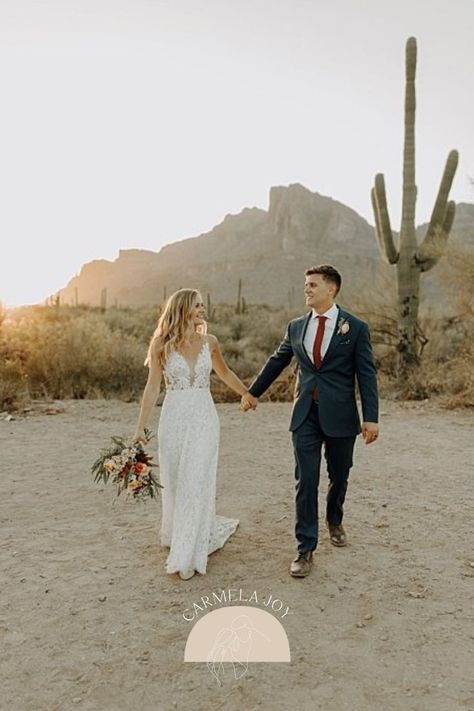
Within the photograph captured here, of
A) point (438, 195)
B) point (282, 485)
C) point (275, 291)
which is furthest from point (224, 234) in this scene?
point (282, 485)

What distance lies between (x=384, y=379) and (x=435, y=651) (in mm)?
10633

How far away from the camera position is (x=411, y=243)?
1430cm

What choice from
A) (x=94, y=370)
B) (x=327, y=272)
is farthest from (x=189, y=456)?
(x=94, y=370)

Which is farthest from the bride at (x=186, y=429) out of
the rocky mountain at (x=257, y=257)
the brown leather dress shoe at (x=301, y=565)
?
the rocky mountain at (x=257, y=257)

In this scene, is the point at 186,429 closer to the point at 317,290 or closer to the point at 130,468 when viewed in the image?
the point at 130,468

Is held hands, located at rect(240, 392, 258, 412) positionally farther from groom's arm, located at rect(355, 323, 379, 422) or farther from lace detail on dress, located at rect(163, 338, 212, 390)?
groom's arm, located at rect(355, 323, 379, 422)

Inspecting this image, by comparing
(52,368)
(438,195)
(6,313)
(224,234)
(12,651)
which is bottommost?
(12,651)

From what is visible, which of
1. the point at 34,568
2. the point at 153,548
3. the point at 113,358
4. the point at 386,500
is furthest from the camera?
the point at 113,358

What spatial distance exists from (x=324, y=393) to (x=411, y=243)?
10.5m

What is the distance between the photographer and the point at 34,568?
15.9ft

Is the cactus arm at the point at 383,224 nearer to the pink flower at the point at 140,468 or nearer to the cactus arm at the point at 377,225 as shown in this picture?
the cactus arm at the point at 377,225

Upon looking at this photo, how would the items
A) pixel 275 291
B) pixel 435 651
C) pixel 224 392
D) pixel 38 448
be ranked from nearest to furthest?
Answer: pixel 435 651 → pixel 38 448 → pixel 224 392 → pixel 275 291

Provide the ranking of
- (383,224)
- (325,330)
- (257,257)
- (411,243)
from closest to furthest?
(325,330)
(411,243)
(383,224)
(257,257)

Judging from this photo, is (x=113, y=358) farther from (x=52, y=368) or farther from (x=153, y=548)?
(x=153, y=548)
